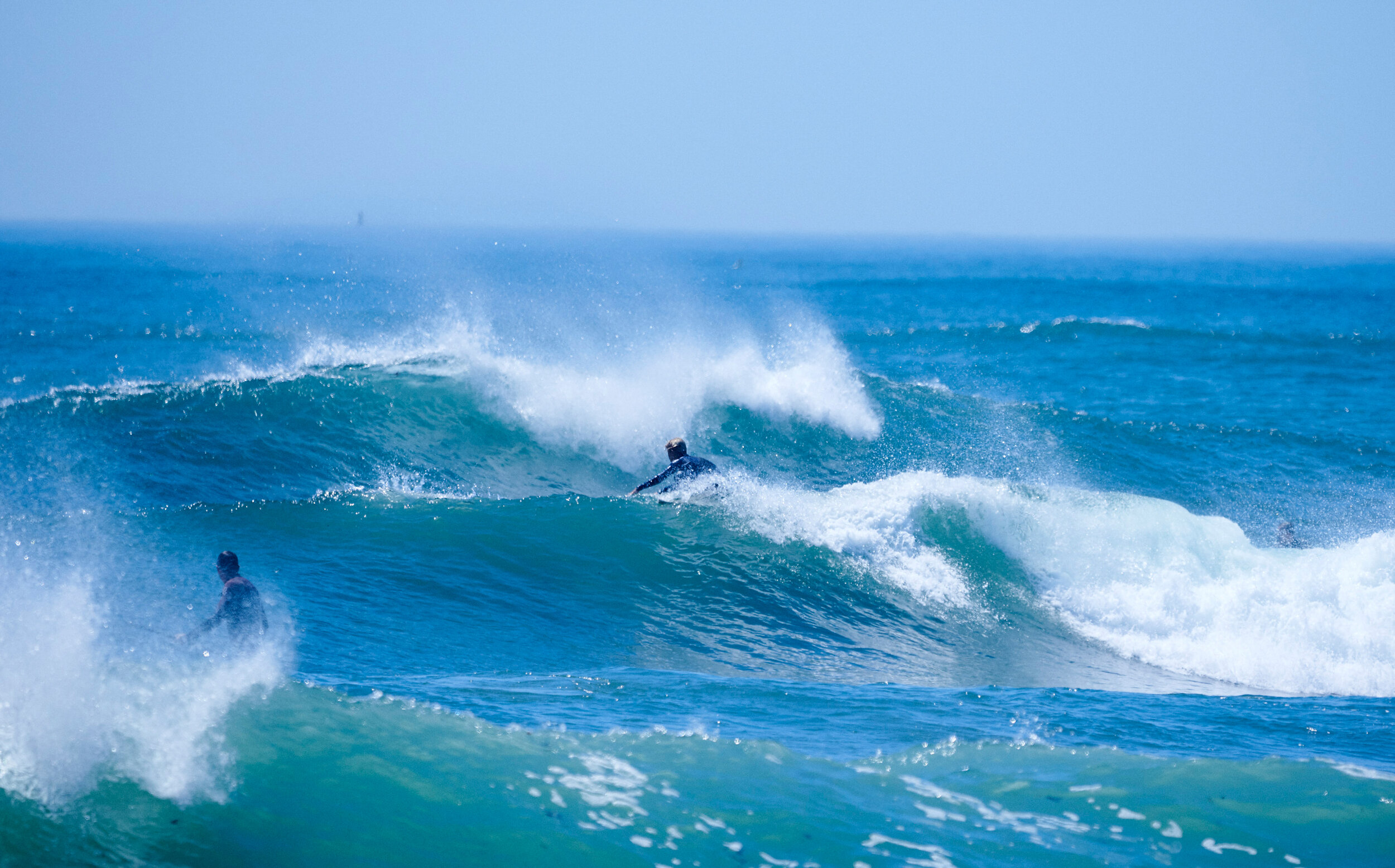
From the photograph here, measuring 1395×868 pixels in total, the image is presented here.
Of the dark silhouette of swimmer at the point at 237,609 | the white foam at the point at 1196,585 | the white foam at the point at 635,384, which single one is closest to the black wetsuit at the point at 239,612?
the dark silhouette of swimmer at the point at 237,609

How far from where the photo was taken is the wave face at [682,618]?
5266 mm

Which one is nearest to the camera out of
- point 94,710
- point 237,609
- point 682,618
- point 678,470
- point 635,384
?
point 94,710

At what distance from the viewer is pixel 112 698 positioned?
5.56 metres

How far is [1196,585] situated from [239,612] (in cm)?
942

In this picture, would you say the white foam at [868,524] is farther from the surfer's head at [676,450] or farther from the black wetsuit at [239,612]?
the black wetsuit at [239,612]

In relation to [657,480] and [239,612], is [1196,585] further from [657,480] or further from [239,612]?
[239,612]

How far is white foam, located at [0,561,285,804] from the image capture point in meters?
5.12

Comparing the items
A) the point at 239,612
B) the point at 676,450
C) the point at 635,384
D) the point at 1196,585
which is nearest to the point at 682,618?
the point at 676,450

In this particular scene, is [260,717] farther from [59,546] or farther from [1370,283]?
[1370,283]

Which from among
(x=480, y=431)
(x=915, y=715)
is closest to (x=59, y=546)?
(x=480, y=431)

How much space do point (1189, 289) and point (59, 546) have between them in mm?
77622

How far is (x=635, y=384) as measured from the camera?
Result: 1798 cm

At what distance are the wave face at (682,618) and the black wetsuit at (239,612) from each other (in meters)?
0.21

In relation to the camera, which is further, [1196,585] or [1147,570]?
[1147,570]
